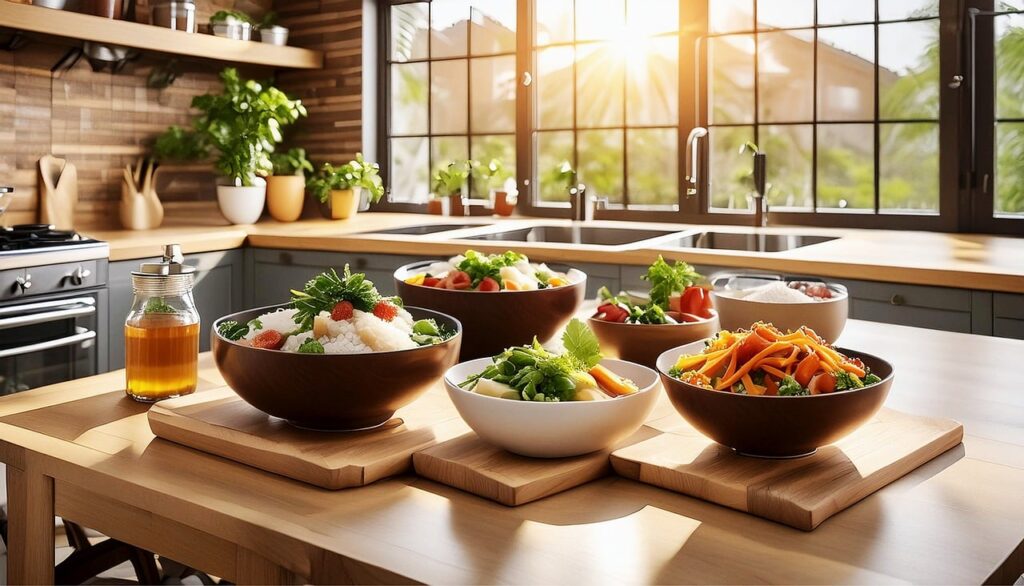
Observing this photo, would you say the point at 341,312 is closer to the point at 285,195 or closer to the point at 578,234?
the point at 578,234

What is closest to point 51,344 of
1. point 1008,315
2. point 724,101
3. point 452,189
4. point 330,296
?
point 452,189

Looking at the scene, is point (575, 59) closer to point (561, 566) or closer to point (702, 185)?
point (702, 185)

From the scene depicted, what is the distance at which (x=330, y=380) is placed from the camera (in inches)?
40.7

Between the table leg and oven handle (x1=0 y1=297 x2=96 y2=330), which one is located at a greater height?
oven handle (x1=0 y1=297 x2=96 y2=330)

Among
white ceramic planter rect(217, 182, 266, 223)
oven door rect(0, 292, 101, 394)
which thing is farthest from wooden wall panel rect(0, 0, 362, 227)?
oven door rect(0, 292, 101, 394)

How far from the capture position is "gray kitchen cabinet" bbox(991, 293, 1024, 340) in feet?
7.68


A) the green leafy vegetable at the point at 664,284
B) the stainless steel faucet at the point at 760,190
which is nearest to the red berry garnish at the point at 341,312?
the green leafy vegetable at the point at 664,284

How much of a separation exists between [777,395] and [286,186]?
3.77 m

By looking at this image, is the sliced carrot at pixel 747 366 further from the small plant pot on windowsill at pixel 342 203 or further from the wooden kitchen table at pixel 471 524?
the small plant pot on windowsill at pixel 342 203

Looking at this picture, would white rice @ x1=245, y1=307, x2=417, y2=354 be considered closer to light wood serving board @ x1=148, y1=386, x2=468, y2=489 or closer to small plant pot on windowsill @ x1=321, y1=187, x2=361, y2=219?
light wood serving board @ x1=148, y1=386, x2=468, y2=489

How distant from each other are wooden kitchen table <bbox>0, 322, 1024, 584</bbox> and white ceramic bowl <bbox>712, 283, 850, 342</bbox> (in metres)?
0.30

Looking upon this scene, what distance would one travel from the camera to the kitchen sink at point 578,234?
3.75m

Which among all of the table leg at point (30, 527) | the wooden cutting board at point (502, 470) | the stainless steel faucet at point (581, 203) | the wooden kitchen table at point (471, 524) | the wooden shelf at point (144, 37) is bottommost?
the table leg at point (30, 527)

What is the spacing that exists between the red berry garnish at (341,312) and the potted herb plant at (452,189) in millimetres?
3370
